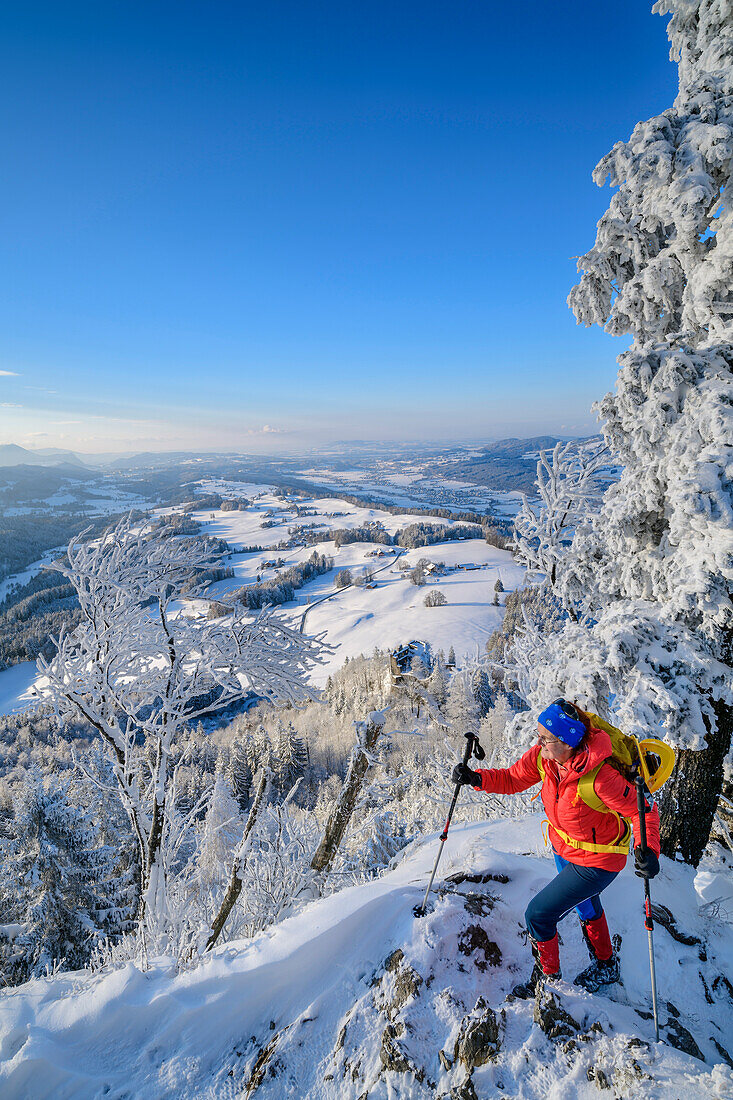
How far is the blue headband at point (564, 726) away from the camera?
10.1 ft

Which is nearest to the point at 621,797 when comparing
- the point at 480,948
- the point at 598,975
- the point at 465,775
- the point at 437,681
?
the point at 465,775

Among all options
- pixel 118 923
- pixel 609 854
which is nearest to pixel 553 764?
pixel 609 854

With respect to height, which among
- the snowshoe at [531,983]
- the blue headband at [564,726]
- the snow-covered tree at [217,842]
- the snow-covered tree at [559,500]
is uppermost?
the snow-covered tree at [559,500]

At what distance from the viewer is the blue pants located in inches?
127

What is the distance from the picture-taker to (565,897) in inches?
129

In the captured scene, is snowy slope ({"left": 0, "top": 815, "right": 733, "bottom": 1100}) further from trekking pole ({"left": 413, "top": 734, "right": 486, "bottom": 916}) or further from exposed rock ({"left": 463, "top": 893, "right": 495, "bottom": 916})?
trekking pole ({"left": 413, "top": 734, "right": 486, "bottom": 916})

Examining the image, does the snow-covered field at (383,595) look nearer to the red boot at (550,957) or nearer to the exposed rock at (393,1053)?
the red boot at (550,957)

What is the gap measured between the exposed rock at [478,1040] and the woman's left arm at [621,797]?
5.20 feet

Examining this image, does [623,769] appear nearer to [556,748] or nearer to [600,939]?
[556,748]

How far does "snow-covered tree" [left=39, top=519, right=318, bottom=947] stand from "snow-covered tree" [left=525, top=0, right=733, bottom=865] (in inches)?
205

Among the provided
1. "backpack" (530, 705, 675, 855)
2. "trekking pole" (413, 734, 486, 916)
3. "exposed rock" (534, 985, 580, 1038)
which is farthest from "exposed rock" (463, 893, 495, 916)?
"backpack" (530, 705, 675, 855)

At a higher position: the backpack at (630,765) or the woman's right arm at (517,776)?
the backpack at (630,765)

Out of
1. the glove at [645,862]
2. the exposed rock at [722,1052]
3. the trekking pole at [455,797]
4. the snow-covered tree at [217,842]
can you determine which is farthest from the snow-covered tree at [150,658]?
the snow-covered tree at [217,842]

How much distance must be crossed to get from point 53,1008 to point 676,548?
23.6 feet
